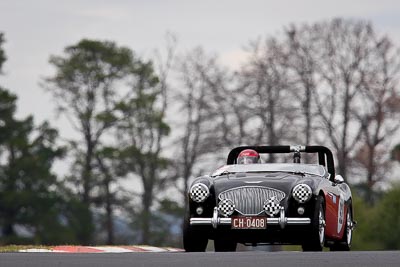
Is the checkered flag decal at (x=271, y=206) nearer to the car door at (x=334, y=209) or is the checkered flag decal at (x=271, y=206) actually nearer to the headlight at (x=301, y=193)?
the headlight at (x=301, y=193)

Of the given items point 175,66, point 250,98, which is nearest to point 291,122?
point 250,98

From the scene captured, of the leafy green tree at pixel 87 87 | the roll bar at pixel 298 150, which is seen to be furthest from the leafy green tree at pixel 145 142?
the roll bar at pixel 298 150

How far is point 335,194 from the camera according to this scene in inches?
801

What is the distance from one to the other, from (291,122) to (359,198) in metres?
4.25

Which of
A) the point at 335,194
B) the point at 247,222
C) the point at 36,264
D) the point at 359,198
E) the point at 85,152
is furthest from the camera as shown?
the point at 85,152

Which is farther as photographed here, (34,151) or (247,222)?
(34,151)

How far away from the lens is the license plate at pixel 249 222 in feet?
60.7

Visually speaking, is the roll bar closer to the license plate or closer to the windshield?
the windshield

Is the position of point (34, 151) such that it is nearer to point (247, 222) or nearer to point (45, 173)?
point (45, 173)

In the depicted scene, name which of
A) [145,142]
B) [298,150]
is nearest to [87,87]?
[145,142]

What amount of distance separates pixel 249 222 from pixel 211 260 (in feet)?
12.1

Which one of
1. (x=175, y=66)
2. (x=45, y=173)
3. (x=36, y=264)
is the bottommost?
(x=36, y=264)

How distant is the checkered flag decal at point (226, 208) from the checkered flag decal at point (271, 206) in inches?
16.6

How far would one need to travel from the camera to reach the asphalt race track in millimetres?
14070
